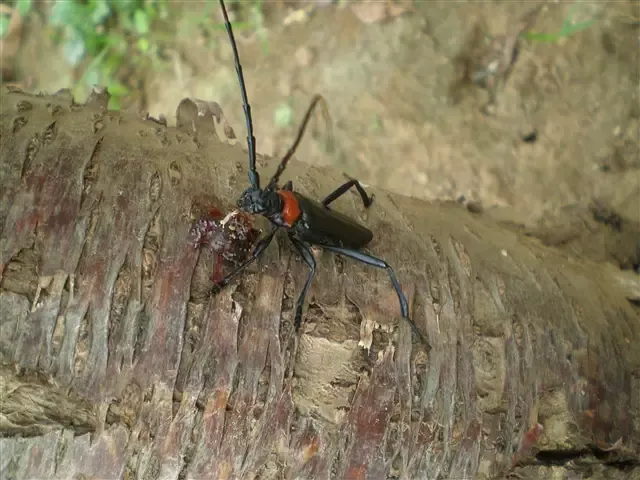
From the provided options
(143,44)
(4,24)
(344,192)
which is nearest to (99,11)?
(143,44)

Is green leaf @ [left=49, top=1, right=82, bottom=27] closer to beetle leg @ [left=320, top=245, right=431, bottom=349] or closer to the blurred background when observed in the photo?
the blurred background

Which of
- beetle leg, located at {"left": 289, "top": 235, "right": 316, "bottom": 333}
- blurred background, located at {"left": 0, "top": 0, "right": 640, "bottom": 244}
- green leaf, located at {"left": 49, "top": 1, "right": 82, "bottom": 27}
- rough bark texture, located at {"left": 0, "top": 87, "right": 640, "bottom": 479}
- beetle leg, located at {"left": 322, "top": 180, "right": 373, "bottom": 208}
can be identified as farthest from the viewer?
green leaf, located at {"left": 49, "top": 1, "right": 82, "bottom": 27}

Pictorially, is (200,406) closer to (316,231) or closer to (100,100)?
(316,231)

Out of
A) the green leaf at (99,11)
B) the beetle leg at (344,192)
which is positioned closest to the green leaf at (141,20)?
the green leaf at (99,11)

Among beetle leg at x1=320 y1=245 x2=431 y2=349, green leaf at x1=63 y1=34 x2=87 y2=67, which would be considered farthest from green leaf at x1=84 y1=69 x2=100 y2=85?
beetle leg at x1=320 y1=245 x2=431 y2=349

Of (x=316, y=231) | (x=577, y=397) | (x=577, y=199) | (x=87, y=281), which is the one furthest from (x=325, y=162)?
(x=87, y=281)

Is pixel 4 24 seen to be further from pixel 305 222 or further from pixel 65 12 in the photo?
pixel 305 222
